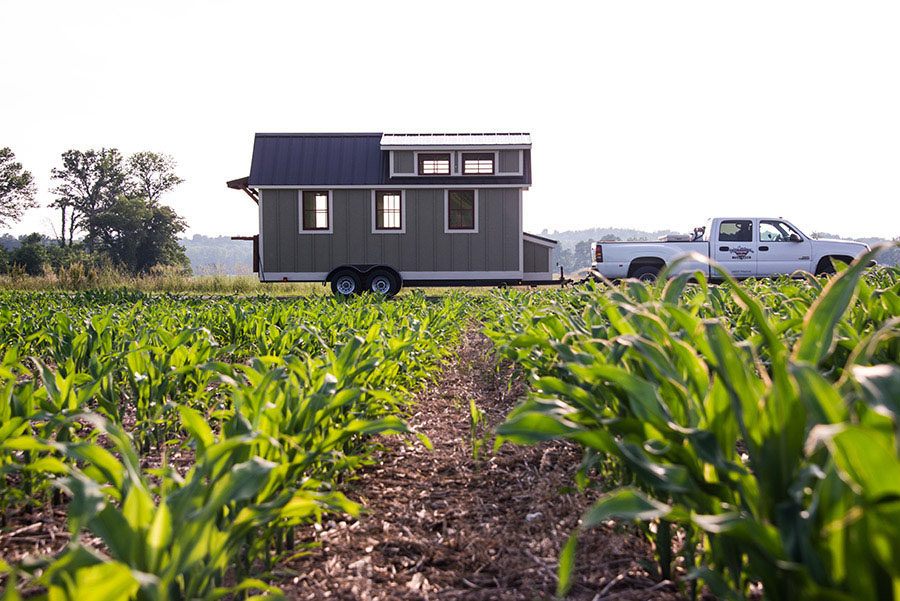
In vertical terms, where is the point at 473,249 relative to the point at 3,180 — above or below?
below

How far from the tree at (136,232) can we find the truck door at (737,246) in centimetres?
4914

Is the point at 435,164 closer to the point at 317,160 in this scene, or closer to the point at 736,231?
the point at 317,160

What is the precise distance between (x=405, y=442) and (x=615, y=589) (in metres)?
Answer: 1.78

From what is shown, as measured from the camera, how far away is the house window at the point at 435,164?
1808cm

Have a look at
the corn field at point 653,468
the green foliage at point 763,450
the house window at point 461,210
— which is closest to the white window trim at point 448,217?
the house window at point 461,210

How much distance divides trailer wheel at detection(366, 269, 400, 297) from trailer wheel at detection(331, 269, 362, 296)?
32 cm

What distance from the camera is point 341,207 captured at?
1753cm

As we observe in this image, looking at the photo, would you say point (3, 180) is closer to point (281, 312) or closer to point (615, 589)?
point (281, 312)

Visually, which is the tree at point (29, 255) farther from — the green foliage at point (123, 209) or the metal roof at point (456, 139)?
the metal roof at point (456, 139)

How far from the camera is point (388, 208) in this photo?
58.3 feet

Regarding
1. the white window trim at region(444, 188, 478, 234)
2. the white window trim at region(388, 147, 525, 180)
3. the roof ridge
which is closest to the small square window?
the white window trim at region(444, 188, 478, 234)

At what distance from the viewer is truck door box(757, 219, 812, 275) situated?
50.5 feet

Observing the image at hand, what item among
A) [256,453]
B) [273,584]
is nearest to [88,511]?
[256,453]

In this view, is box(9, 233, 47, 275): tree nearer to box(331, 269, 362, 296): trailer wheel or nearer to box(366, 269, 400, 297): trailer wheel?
box(331, 269, 362, 296): trailer wheel
